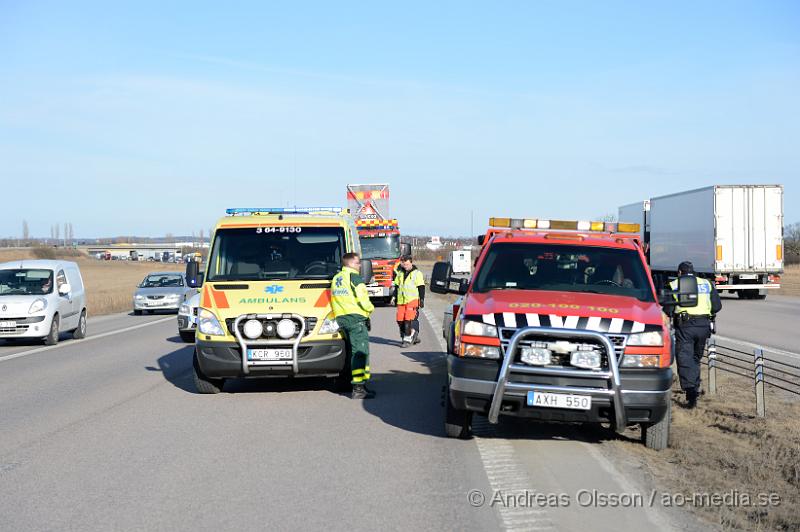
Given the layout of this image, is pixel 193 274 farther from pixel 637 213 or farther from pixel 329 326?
pixel 637 213

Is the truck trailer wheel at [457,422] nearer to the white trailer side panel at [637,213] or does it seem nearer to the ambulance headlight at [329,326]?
the ambulance headlight at [329,326]

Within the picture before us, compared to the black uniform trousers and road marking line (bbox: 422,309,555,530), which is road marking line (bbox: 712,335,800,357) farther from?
road marking line (bbox: 422,309,555,530)

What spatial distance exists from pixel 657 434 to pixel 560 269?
6.21 ft

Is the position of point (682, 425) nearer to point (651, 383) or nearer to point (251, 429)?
point (651, 383)

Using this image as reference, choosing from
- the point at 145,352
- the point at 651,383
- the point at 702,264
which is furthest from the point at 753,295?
the point at 651,383

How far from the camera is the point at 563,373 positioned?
7469 mm

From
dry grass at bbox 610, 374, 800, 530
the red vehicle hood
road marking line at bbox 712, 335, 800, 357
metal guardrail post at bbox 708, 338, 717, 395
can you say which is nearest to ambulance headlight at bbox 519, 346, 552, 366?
the red vehicle hood

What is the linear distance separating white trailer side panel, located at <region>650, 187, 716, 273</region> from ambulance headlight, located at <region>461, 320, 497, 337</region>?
27195 millimetres

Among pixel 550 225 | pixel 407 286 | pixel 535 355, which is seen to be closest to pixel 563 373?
pixel 535 355

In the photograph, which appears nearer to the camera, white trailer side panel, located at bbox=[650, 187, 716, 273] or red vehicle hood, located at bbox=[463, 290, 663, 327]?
red vehicle hood, located at bbox=[463, 290, 663, 327]

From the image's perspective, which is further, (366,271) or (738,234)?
(738,234)

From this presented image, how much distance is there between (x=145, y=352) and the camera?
17625 millimetres

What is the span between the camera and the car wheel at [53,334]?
19.3 meters

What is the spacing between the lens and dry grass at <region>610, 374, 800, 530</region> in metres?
6.21
